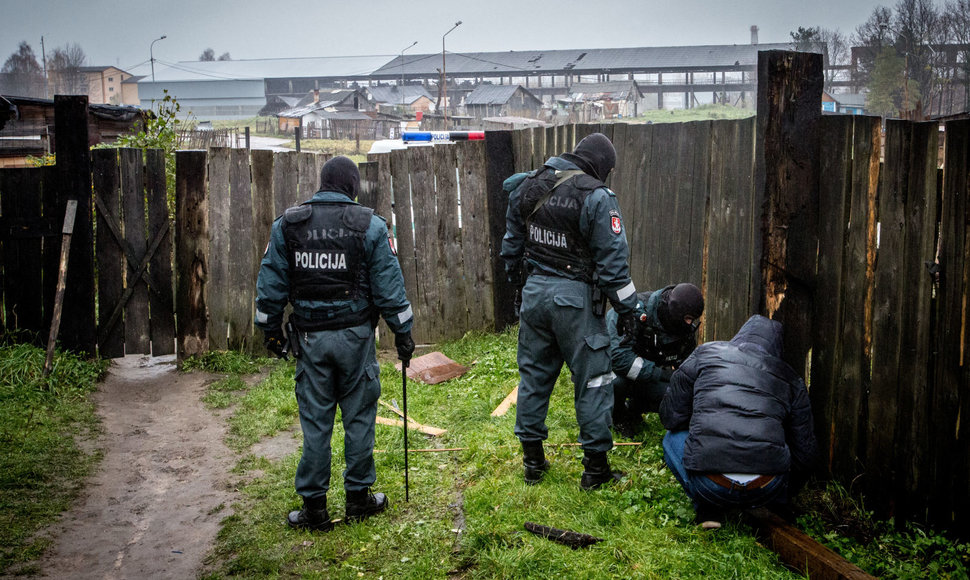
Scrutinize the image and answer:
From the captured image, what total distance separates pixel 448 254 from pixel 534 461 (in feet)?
13.5

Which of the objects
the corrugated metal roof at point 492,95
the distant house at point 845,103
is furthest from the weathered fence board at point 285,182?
the corrugated metal roof at point 492,95

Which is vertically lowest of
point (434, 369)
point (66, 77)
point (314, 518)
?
point (314, 518)

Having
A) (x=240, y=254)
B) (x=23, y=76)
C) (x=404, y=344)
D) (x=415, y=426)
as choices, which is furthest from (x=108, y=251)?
(x=23, y=76)

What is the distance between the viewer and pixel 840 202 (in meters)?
4.30

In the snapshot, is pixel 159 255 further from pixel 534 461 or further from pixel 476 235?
pixel 534 461

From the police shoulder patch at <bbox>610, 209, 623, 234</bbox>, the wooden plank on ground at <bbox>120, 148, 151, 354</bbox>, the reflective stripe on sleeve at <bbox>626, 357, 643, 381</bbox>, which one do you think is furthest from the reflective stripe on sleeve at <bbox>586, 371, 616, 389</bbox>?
the wooden plank on ground at <bbox>120, 148, 151, 354</bbox>

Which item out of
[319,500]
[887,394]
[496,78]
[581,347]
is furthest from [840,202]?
[496,78]

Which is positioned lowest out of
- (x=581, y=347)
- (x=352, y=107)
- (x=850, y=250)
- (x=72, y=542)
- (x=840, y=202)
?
(x=72, y=542)

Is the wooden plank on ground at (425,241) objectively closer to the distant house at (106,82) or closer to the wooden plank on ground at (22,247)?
the wooden plank on ground at (22,247)

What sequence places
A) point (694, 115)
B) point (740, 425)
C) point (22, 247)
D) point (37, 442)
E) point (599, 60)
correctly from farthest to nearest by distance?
point (599, 60) → point (694, 115) → point (22, 247) → point (37, 442) → point (740, 425)

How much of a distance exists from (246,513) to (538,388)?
2.05m

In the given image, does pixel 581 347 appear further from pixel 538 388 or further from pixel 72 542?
pixel 72 542

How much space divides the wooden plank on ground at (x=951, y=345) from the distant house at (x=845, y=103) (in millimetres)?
46372

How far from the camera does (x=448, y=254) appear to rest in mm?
8797
